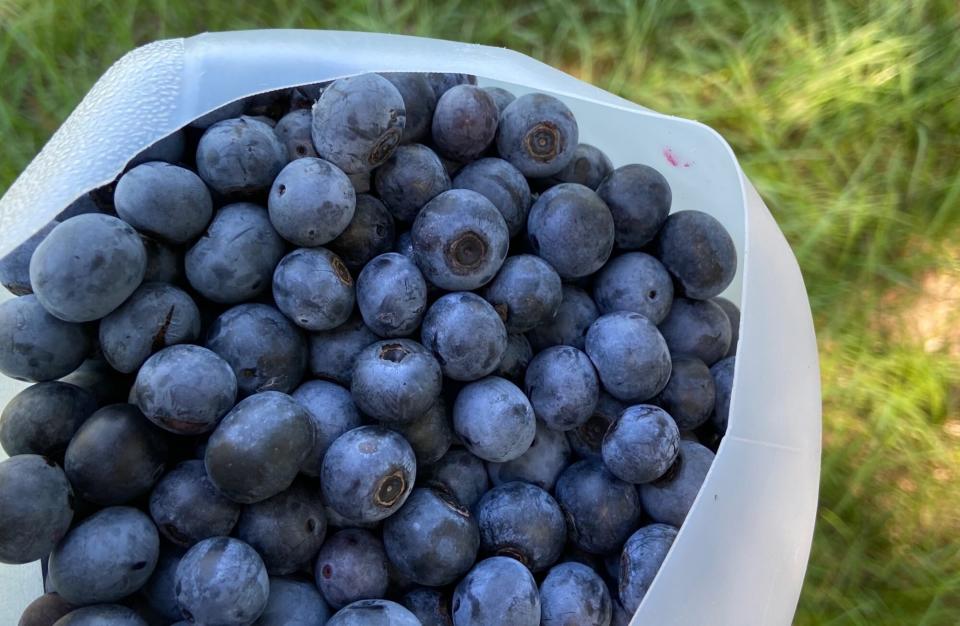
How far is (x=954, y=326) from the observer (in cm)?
197

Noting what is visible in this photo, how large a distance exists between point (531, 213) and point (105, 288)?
66 centimetres

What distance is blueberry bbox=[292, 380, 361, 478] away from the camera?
117 centimetres

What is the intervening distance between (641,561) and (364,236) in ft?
2.11

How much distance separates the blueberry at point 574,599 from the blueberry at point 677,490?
14 centimetres

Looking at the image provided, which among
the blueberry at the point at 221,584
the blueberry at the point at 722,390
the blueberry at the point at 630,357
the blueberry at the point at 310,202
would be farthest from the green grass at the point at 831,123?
the blueberry at the point at 221,584

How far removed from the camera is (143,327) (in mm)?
1141

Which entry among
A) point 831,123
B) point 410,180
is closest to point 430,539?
point 410,180

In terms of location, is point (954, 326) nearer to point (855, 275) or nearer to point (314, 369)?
point (855, 275)

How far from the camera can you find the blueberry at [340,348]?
49.2 inches

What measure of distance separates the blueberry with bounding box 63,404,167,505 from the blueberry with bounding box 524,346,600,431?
0.57 m

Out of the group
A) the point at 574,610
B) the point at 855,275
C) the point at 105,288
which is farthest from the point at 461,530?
the point at 855,275

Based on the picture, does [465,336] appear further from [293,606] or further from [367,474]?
[293,606]

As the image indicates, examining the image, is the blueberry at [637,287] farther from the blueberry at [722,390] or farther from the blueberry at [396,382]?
the blueberry at [396,382]

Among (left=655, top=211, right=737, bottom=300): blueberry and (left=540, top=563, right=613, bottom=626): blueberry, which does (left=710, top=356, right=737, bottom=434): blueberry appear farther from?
(left=540, top=563, right=613, bottom=626): blueberry
